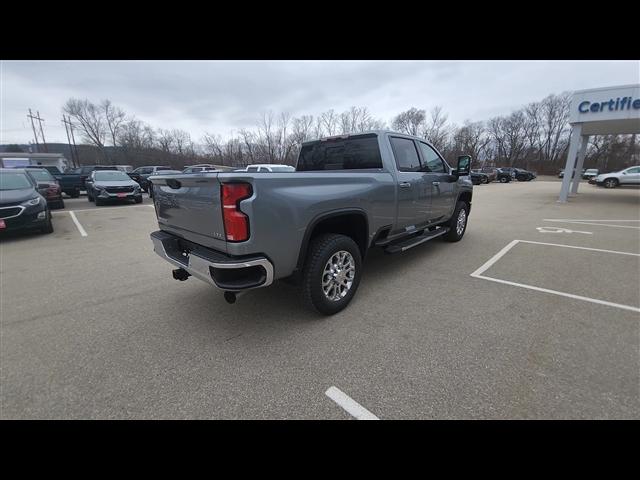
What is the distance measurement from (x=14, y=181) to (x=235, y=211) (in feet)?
28.9

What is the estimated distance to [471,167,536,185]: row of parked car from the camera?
29567 mm

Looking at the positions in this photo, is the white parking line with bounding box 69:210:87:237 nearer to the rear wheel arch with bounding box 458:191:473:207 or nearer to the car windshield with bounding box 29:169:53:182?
the car windshield with bounding box 29:169:53:182

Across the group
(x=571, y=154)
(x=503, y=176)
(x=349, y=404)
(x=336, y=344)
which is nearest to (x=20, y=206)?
(x=336, y=344)

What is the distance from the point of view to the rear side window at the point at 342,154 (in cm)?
384

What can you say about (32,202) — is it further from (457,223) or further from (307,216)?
(457,223)

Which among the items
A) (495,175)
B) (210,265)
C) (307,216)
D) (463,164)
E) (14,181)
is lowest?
(495,175)

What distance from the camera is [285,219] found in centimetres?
250

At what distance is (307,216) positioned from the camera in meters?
2.69

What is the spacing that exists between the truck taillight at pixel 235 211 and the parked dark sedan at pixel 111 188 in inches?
502

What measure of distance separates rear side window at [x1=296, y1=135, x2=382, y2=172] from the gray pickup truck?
14mm

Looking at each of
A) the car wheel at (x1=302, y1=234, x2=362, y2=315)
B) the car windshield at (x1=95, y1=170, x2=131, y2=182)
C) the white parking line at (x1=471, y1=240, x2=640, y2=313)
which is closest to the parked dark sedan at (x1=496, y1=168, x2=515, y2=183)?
the white parking line at (x1=471, y1=240, x2=640, y2=313)
